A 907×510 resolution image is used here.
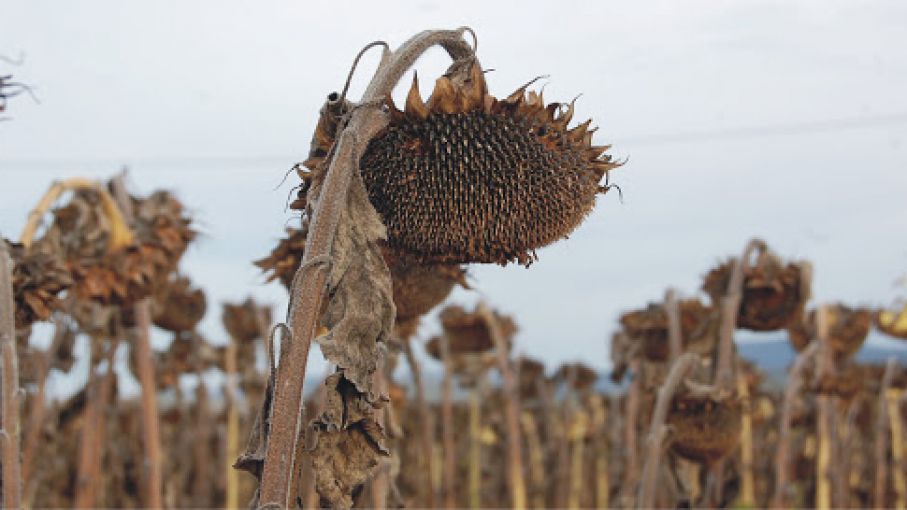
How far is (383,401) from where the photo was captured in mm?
2088

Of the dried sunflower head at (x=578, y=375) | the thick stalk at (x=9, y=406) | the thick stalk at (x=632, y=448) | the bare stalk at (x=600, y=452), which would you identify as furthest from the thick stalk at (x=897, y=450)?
the thick stalk at (x=9, y=406)

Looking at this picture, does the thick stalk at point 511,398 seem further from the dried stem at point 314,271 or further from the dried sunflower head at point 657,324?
the dried stem at point 314,271

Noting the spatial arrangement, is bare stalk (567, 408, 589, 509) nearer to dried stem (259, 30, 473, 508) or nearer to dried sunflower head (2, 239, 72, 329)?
dried sunflower head (2, 239, 72, 329)

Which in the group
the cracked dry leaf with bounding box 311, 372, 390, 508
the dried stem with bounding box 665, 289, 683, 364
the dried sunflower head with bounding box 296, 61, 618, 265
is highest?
the dried stem with bounding box 665, 289, 683, 364

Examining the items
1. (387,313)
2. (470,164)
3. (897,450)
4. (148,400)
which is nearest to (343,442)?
(387,313)

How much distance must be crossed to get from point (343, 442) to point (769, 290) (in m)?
3.30

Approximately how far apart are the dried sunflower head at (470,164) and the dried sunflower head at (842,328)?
572 cm

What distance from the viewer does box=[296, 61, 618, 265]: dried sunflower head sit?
A: 2.17 meters

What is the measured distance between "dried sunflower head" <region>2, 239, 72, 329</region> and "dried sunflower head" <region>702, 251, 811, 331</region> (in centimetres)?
295

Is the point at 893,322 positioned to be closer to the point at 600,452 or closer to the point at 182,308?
the point at 182,308

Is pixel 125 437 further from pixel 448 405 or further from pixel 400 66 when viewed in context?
pixel 400 66

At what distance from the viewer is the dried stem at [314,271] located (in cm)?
193

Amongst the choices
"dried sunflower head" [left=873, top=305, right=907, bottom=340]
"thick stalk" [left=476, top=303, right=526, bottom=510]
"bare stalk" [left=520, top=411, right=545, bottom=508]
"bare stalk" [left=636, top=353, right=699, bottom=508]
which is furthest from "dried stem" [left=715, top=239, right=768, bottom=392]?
"bare stalk" [left=520, top=411, right=545, bottom=508]

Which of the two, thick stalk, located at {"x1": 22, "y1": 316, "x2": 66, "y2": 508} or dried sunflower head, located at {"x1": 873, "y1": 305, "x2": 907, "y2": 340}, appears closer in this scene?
thick stalk, located at {"x1": 22, "y1": 316, "x2": 66, "y2": 508}
